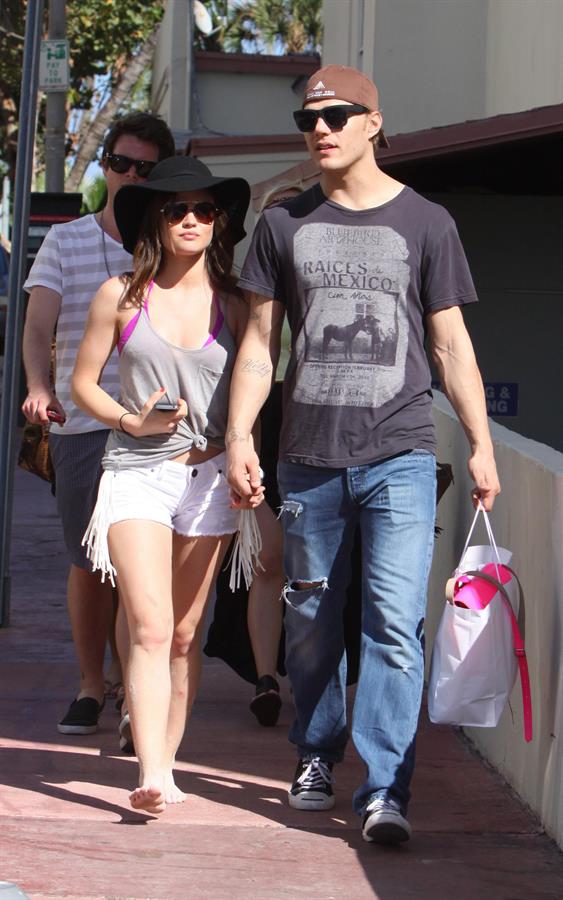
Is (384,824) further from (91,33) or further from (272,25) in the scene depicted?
(272,25)

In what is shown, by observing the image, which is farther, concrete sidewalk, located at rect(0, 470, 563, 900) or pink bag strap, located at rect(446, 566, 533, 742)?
pink bag strap, located at rect(446, 566, 533, 742)

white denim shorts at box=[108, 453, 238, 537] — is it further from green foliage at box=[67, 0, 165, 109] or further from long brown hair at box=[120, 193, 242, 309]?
green foliage at box=[67, 0, 165, 109]

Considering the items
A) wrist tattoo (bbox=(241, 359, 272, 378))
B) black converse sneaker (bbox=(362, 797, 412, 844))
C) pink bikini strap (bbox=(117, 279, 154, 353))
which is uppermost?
pink bikini strap (bbox=(117, 279, 154, 353))

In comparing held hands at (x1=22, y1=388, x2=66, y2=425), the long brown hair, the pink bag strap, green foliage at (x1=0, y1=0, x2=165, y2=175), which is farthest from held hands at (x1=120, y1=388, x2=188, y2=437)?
green foliage at (x1=0, y1=0, x2=165, y2=175)

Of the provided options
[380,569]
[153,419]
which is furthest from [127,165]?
[380,569]

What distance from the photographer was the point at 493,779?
205 inches

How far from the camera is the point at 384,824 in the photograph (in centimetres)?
434

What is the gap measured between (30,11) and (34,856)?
4880 millimetres

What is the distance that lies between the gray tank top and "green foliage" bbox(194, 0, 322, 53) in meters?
46.1

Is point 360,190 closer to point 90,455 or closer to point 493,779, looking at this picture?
point 90,455

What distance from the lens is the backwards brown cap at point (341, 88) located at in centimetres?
453

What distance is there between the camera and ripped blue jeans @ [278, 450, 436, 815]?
4.46 m

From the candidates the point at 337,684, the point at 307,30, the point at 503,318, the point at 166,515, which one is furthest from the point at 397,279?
the point at 307,30

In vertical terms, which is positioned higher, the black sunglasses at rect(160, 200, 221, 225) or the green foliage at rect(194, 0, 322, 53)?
the green foliage at rect(194, 0, 322, 53)
